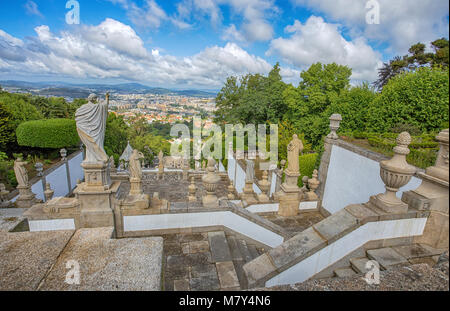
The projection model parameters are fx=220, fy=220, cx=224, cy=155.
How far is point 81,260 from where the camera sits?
383 centimetres

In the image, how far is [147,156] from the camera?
85.6 ft

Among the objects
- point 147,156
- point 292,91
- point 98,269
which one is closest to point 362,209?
point 98,269

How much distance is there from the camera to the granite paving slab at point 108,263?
3282mm

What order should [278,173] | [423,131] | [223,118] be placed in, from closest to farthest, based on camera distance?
[423,131] < [278,173] < [223,118]

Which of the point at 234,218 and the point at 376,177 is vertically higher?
the point at 376,177

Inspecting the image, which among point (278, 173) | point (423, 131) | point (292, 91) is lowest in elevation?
point (278, 173)

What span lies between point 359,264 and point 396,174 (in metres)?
1.50

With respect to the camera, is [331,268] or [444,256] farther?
[331,268]

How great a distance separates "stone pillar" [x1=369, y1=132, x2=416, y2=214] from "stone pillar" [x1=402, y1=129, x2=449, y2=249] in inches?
8.9

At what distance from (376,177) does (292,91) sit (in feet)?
48.0

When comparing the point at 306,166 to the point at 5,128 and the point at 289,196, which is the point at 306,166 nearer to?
the point at 289,196

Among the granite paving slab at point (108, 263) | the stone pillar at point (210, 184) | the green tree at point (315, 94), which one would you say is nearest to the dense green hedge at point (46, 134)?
the granite paving slab at point (108, 263)
